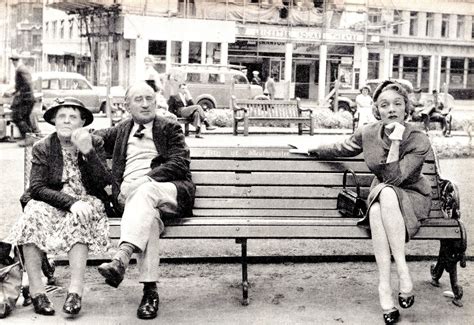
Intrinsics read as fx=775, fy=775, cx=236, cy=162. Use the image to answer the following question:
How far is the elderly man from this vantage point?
4.45 metres

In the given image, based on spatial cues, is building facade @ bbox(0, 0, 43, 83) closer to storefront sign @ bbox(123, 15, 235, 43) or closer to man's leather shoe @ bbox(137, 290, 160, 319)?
storefront sign @ bbox(123, 15, 235, 43)

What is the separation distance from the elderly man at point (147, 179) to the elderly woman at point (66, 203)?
0.21 m

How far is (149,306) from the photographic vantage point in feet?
14.7

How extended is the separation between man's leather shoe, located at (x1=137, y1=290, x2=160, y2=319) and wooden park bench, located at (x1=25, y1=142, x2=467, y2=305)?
0.51 meters

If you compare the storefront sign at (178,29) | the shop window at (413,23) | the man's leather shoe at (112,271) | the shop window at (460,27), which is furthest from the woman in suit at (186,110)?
the shop window at (413,23)

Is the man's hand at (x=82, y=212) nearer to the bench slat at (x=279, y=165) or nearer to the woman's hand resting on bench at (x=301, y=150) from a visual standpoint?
the bench slat at (x=279, y=165)

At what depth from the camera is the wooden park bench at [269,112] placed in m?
18.9

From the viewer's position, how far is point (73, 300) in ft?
14.5

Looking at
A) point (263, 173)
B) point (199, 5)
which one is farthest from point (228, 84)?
point (263, 173)

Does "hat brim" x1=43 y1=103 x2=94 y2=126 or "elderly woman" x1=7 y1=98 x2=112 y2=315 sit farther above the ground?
"hat brim" x1=43 y1=103 x2=94 y2=126

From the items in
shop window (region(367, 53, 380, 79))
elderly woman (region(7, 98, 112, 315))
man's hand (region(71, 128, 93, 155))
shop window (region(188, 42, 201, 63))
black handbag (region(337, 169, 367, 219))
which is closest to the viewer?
elderly woman (region(7, 98, 112, 315))

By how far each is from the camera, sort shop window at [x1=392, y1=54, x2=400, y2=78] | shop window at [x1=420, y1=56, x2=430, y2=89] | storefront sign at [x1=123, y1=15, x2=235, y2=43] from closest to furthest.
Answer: storefront sign at [x1=123, y1=15, x2=235, y2=43] < shop window at [x1=420, y1=56, x2=430, y2=89] < shop window at [x1=392, y1=54, x2=400, y2=78]

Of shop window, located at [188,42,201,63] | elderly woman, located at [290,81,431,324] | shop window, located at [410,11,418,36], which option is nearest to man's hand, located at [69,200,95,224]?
elderly woman, located at [290,81,431,324]

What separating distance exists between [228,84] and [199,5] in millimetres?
10774
